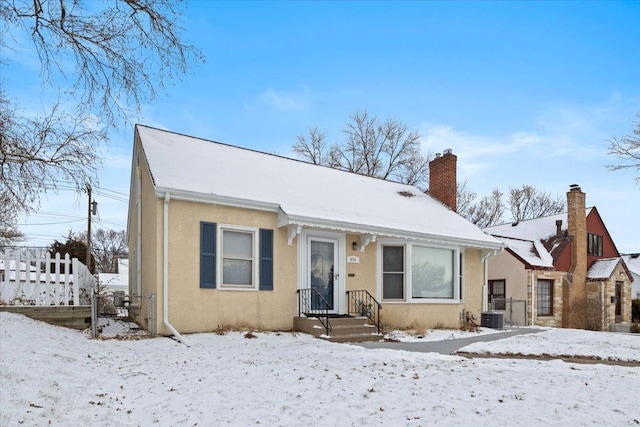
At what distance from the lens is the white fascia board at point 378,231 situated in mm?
11531

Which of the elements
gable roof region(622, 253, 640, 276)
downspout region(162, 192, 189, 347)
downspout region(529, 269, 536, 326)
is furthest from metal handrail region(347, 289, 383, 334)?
gable roof region(622, 253, 640, 276)

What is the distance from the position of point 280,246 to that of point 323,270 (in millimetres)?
1546

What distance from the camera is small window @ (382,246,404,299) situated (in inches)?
543

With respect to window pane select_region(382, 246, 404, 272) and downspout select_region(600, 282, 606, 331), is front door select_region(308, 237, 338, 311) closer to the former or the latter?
window pane select_region(382, 246, 404, 272)

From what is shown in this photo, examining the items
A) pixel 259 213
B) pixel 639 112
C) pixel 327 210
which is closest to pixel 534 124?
pixel 639 112

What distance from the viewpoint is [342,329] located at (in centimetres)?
1115

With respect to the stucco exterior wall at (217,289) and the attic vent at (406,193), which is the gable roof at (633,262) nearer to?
the attic vent at (406,193)

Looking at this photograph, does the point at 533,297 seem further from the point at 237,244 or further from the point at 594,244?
the point at 237,244

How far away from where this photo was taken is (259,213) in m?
11.6

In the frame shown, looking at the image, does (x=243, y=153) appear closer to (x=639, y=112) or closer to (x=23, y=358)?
(x=23, y=358)

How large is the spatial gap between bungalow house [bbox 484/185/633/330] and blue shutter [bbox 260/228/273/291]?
45.3 feet

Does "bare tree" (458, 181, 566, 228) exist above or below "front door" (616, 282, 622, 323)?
above

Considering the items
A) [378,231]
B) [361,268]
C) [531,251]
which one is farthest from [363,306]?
[531,251]

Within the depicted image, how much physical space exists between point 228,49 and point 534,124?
41.4 feet
